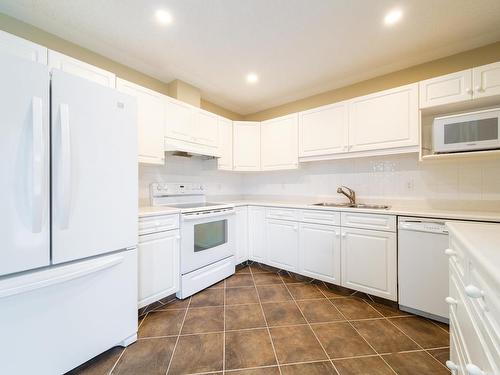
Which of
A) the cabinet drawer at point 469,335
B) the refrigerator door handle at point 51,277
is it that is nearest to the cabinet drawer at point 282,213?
the cabinet drawer at point 469,335

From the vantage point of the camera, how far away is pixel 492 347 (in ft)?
1.86

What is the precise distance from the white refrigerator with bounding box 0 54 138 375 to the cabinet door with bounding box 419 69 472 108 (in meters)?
2.61

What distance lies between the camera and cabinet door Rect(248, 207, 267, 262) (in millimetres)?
2908

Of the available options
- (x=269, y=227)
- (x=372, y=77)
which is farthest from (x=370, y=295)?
(x=372, y=77)

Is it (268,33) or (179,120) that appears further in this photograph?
(179,120)

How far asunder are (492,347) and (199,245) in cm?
212

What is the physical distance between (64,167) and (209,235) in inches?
60.4

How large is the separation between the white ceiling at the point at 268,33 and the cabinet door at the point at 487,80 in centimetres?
38

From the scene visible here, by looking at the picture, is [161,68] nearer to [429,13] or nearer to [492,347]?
[429,13]

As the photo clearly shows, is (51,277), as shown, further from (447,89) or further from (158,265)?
(447,89)

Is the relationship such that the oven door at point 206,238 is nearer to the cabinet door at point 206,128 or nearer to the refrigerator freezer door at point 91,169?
the refrigerator freezer door at point 91,169

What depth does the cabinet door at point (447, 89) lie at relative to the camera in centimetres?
179

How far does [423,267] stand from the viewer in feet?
5.82

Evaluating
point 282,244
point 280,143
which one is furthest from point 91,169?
point 280,143
